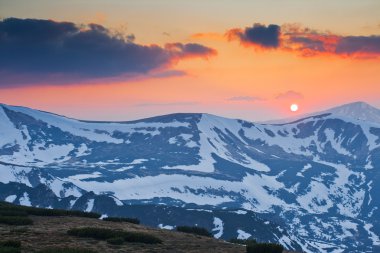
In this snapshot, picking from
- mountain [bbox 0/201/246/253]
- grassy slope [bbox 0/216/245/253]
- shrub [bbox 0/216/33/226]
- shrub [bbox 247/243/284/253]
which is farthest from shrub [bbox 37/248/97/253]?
shrub [bbox 0/216/33/226]

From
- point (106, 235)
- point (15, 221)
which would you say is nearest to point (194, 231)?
point (106, 235)

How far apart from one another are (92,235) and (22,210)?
981cm

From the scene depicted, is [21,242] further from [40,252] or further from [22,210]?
[22,210]

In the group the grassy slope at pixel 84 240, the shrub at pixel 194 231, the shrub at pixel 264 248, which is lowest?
the shrub at pixel 194 231

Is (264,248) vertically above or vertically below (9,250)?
above

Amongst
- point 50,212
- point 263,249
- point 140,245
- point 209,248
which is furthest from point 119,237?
point 50,212

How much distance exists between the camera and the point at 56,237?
27.6 m

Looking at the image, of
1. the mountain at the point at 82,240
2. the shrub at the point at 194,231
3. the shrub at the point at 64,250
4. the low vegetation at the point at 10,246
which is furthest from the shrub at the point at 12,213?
the shrub at the point at 64,250

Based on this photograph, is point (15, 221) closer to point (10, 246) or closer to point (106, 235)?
point (106, 235)

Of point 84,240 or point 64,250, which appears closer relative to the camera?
point 64,250

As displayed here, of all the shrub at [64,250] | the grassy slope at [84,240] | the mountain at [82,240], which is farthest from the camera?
the grassy slope at [84,240]

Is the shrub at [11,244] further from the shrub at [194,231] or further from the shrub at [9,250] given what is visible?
the shrub at [194,231]

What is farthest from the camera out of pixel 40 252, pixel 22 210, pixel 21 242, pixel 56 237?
pixel 22 210

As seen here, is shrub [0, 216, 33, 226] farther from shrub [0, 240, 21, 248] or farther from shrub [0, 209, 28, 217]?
shrub [0, 240, 21, 248]
